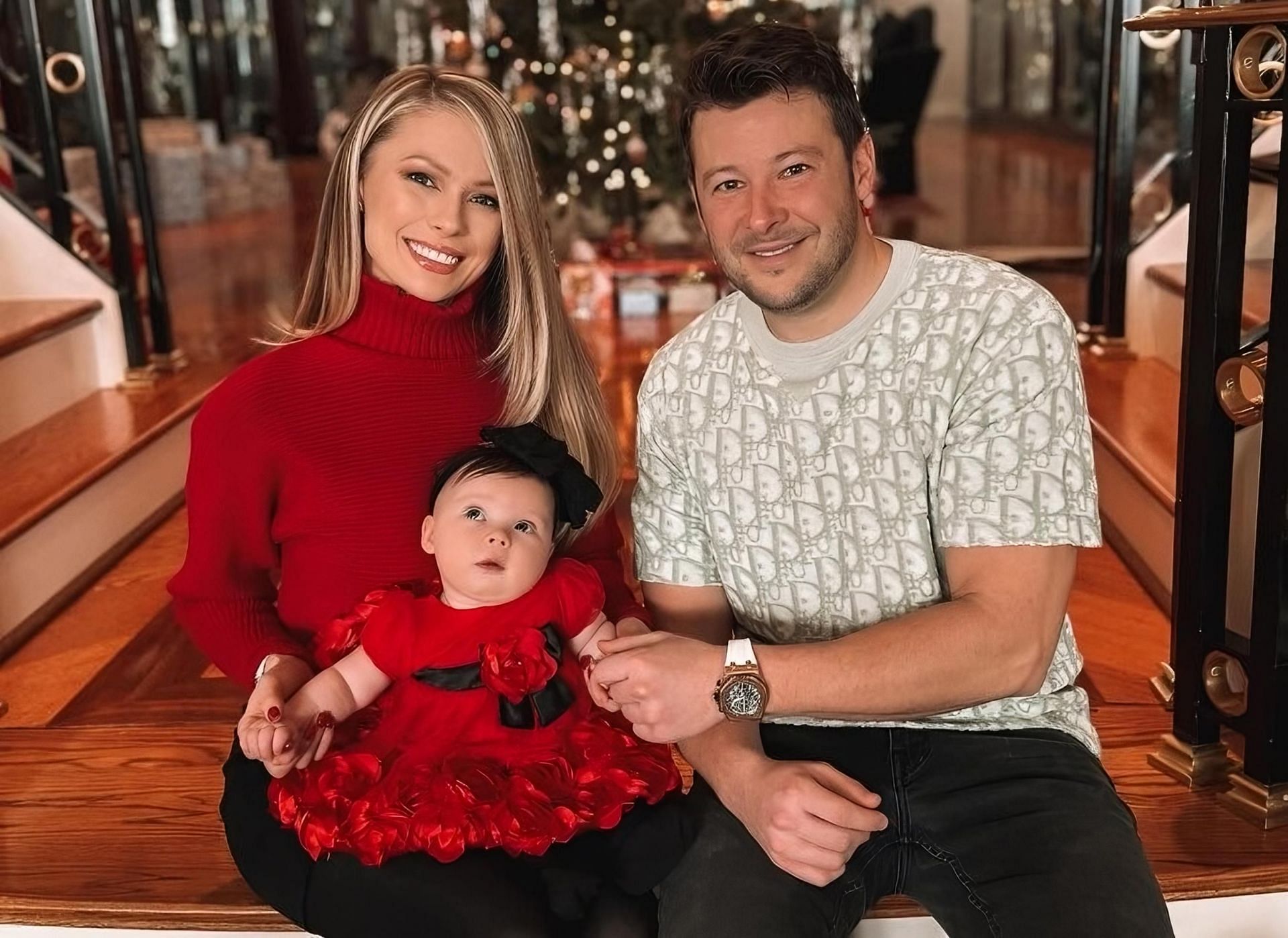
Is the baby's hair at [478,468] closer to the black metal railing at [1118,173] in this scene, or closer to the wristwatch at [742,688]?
the wristwatch at [742,688]

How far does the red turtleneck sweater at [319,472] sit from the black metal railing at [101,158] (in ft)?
7.34

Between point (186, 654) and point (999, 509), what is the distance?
169 centimetres

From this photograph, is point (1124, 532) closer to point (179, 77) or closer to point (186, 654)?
point (186, 654)

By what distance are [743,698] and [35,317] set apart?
2605 millimetres

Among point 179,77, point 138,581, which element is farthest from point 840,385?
point 179,77

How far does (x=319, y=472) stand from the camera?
171 cm

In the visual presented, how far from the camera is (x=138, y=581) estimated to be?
119 inches

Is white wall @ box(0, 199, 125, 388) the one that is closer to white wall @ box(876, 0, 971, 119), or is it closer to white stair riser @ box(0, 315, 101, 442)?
white stair riser @ box(0, 315, 101, 442)

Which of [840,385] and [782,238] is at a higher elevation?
[782,238]

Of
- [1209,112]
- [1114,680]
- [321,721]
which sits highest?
[1209,112]

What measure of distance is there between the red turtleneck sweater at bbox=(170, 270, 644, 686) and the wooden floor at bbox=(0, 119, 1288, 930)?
0.40 meters

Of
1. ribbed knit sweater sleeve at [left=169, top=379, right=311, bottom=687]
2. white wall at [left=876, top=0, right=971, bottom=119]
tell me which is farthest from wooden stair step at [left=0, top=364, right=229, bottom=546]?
white wall at [left=876, top=0, right=971, bottom=119]

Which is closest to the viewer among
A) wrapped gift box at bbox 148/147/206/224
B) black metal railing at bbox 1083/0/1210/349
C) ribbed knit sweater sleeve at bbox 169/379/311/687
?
ribbed knit sweater sleeve at bbox 169/379/311/687

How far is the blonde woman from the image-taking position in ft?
5.57
